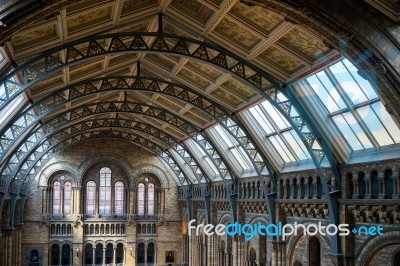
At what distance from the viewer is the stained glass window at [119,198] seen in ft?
162

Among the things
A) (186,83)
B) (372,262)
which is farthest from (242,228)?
(372,262)

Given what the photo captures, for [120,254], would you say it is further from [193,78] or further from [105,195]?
[193,78]

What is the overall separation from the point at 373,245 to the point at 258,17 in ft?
29.2

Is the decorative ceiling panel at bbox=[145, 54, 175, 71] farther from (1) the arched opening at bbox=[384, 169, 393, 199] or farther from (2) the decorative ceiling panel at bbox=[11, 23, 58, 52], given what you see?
(1) the arched opening at bbox=[384, 169, 393, 199]

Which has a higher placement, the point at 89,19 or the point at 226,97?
the point at 89,19

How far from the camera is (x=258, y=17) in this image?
17297 mm

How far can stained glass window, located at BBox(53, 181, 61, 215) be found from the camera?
157ft

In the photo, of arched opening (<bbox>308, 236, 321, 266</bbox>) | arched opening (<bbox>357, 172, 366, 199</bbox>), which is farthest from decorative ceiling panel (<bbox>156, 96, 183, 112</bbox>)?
arched opening (<bbox>357, 172, 366, 199</bbox>)

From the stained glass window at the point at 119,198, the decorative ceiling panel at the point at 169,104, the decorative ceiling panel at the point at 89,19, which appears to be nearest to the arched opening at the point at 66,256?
the stained glass window at the point at 119,198

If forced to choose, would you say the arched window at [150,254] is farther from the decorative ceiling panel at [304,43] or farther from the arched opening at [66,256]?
the decorative ceiling panel at [304,43]

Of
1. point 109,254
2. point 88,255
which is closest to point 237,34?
point 109,254

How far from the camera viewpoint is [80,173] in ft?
157

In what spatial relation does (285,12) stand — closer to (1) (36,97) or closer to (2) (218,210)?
(1) (36,97)

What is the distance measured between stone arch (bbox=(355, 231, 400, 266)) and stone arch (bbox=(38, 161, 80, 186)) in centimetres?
3234
